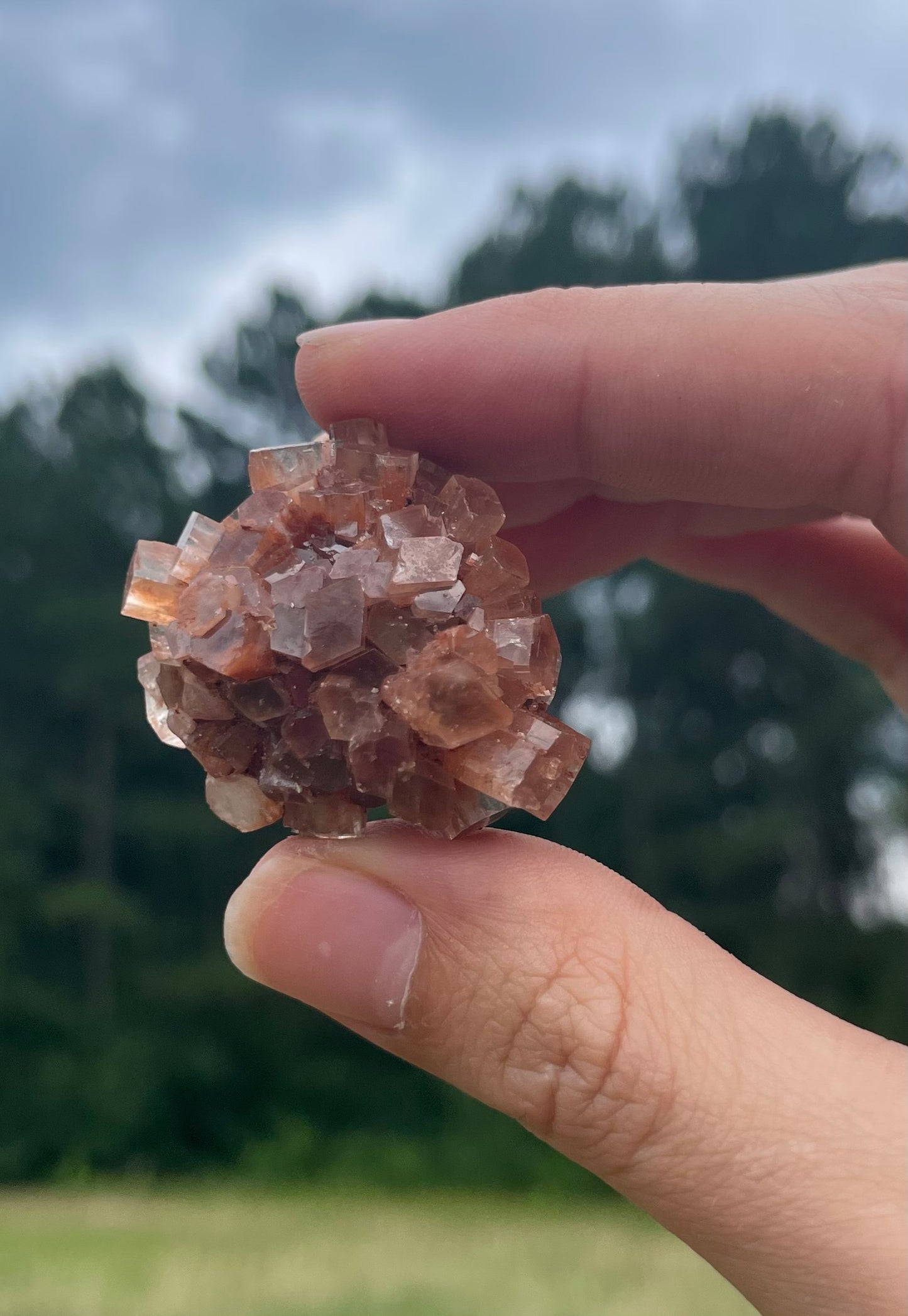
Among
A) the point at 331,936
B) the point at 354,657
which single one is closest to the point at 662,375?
the point at 354,657

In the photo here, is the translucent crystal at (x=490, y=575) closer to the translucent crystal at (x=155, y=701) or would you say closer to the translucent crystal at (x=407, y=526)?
the translucent crystal at (x=407, y=526)

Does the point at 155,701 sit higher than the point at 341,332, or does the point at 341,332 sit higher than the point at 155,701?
the point at 341,332

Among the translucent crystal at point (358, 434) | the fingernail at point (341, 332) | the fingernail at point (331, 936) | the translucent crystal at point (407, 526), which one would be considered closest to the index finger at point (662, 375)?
the fingernail at point (341, 332)

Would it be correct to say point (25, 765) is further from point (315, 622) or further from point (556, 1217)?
point (315, 622)

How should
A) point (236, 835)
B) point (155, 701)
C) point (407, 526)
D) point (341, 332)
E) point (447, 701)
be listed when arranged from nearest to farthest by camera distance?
point (447, 701), point (407, 526), point (155, 701), point (341, 332), point (236, 835)

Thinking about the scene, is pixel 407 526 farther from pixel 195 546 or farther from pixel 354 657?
pixel 195 546

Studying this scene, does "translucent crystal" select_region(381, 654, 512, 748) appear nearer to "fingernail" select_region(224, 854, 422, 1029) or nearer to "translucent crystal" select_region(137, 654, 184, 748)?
"fingernail" select_region(224, 854, 422, 1029)
